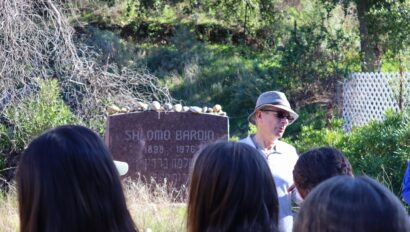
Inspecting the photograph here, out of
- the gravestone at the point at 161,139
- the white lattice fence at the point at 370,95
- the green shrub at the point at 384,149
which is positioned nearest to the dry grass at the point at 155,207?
the gravestone at the point at 161,139

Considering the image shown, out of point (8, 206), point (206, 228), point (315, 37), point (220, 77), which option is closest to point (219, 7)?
point (220, 77)

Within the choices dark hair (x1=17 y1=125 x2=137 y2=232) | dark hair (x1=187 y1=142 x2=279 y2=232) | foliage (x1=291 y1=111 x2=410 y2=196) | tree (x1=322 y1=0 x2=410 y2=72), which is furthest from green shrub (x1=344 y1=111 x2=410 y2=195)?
dark hair (x1=17 y1=125 x2=137 y2=232)

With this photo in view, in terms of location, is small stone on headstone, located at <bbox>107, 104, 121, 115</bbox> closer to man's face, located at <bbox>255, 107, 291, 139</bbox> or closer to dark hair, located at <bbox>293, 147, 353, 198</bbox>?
man's face, located at <bbox>255, 107, 291, 139</bbox>

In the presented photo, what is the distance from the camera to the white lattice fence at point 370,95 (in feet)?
42.6

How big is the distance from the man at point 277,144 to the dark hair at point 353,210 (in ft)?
8.39

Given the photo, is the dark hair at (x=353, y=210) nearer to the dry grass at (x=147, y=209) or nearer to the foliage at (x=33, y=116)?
the dry grass at (x=147, y=209)

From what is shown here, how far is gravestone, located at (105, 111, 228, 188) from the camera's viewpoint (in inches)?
381

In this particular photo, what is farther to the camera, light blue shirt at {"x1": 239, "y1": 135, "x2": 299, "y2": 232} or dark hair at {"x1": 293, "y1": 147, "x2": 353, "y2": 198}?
light blue shirt at {"x1": 239, "y1": 135, "x2": 299, "y2": 232}

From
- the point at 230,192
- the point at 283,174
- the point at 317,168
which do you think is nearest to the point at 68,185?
the point at 230,192

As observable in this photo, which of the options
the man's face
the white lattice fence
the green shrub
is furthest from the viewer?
the white lattice fence

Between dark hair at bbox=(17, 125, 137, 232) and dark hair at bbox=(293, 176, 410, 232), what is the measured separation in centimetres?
76

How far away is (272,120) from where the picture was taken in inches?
214

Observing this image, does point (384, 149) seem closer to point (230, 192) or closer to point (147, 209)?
point (147, 209)

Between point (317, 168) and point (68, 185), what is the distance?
1.45 m
